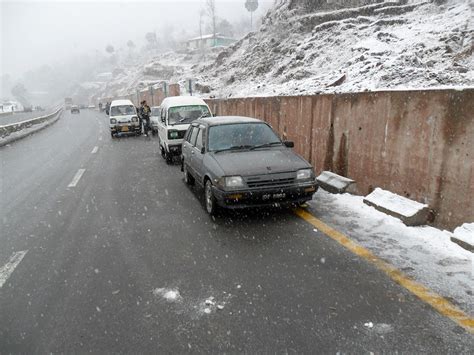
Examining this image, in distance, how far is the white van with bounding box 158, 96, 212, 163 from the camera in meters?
11.5

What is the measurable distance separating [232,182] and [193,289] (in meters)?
2.10

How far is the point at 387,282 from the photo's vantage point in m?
3.81

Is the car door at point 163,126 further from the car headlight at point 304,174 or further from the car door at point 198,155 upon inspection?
the car headlight at point 304,174

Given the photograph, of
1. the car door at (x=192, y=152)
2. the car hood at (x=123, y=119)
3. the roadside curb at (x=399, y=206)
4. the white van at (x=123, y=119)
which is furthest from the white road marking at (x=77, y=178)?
the car hood at (x=123, y=119)

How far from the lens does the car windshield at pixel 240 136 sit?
265 inches

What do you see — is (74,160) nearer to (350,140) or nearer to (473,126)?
(350,140)

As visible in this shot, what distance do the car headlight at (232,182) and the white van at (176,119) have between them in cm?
619

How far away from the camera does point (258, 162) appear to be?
5918 millimetres

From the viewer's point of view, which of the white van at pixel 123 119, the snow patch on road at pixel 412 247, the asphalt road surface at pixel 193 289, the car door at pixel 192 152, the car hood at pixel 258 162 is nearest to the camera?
the asphalt road surface at pixel 193 289

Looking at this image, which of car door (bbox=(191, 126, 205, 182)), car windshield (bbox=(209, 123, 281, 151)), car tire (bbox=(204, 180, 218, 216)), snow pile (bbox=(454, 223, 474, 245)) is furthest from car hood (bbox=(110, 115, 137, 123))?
snow pile (bbox=(454, 223, 474, 245))

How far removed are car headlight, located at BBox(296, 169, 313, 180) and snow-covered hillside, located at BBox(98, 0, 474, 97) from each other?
31.2 ft

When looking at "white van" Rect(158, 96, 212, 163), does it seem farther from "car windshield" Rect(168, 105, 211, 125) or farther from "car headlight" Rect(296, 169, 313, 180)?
"car headlight" Rect(296, 169, 313, 180)

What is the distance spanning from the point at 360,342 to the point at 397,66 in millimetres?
15428

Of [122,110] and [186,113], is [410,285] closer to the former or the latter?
[186,113]
